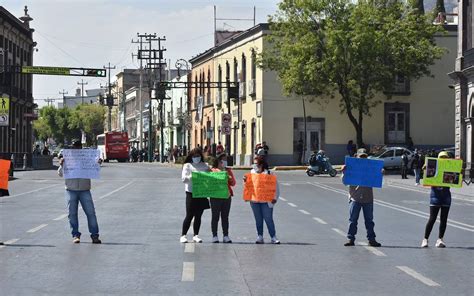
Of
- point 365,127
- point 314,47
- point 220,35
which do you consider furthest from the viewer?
point 220,35

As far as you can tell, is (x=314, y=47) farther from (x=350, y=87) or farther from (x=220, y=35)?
(x=220, y=35)

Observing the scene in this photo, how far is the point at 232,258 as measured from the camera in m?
13.8

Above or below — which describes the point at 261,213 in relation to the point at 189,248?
above

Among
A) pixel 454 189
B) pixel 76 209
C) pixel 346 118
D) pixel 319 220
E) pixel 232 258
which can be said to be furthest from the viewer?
pixel 346 118

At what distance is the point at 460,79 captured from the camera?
153 ft

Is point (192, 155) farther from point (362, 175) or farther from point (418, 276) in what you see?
point (418, 276)

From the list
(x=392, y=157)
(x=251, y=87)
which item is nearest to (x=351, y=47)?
(x=392, y=157)

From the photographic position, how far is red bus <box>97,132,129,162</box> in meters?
104

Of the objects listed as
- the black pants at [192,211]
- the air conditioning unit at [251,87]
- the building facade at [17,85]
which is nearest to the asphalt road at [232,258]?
the black pants at [192,211]

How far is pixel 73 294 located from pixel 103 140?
9678 centimetres

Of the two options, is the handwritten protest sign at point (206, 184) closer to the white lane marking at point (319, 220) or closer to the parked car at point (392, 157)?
the white lane marking at point (319, 220)

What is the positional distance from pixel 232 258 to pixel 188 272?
1.71m

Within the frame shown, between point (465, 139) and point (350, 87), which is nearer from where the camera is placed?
point (465, 139)

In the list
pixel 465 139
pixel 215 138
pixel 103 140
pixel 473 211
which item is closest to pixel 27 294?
pixel 473 211
